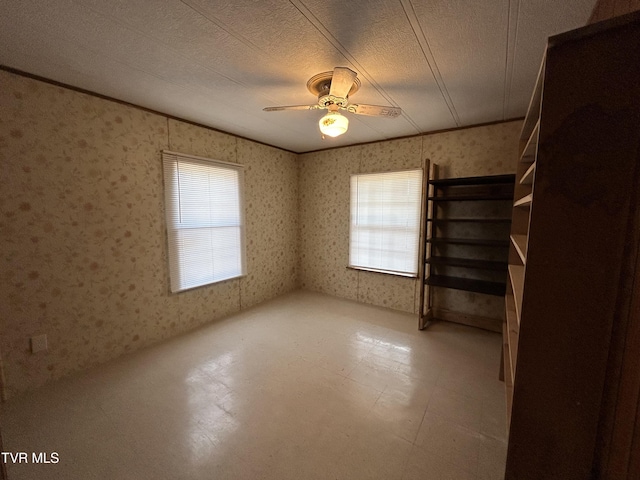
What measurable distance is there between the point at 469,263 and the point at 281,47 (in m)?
→ 2.71

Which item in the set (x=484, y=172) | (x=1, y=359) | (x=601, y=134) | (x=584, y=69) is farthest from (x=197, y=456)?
(x=484, y=172)

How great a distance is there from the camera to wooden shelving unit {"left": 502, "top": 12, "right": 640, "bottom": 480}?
0.75 m

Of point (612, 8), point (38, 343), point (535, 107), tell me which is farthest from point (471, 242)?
point (38, 343)

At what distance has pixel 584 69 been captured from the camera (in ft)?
2.57

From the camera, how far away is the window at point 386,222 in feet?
11.2

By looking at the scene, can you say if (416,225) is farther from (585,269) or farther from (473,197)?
(585,269)

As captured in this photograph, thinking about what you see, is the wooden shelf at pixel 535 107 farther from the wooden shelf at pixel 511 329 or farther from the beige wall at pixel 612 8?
the wooden shelf at pixel 511 329

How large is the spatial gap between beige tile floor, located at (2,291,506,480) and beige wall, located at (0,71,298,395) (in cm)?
26

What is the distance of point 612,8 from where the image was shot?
107 cm

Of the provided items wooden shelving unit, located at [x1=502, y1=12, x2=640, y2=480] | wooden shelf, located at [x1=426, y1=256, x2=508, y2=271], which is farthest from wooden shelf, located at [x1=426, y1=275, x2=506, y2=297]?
wooden shelving unit, located at [x1=502, y1=12, x2=640, y2=480]

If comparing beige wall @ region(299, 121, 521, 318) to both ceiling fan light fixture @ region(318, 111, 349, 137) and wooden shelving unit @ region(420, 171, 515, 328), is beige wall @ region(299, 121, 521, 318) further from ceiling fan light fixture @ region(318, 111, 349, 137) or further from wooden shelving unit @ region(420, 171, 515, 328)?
ceiling fan light fixture @ region(318, 111, 349, 137)

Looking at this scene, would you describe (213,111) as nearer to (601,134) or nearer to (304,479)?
(601,134)

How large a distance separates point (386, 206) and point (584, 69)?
2822 millimetres

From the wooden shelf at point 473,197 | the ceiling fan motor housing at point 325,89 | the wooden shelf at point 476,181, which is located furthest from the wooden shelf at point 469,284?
the ceiling fan motor housing at point 325,89
